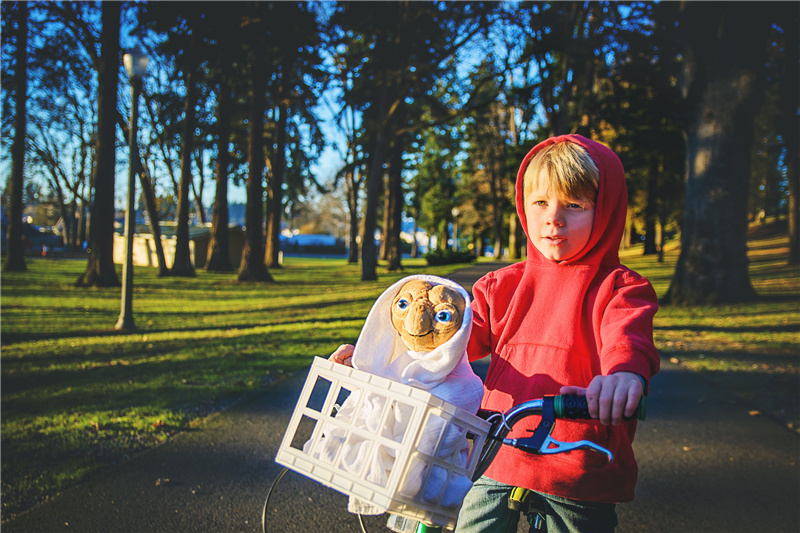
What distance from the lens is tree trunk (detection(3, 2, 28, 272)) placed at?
21686mm

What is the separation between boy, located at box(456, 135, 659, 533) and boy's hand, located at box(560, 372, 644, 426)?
22cm

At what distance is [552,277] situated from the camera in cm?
202

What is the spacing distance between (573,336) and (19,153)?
91.4 ft

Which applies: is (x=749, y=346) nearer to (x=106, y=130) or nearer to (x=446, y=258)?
(x=106, y=130)

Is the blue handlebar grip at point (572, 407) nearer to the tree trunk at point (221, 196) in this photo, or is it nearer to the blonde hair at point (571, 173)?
the blonde hair at point (571, 173)

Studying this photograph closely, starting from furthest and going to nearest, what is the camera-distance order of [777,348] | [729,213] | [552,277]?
[729,213] → [777,348] → [552,277]

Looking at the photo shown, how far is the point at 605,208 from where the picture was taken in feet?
6.23

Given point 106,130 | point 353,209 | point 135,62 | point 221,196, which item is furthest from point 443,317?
point 353,209

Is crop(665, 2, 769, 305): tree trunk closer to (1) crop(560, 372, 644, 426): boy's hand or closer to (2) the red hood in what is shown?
(2) the red hood

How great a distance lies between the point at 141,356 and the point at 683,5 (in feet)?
49.0

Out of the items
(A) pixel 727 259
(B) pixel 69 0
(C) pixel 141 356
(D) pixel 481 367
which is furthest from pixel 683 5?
(B) pixel 69 0

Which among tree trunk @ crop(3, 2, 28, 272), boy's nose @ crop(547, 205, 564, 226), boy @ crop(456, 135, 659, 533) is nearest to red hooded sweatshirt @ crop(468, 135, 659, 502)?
boy @ crop(456, 135, 659, 533)

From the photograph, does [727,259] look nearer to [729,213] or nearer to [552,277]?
[729,213]

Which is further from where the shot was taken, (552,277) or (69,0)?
(69,0)
